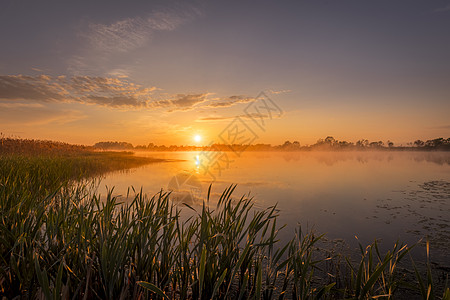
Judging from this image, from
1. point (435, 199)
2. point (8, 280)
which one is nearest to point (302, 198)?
point (435, 199)

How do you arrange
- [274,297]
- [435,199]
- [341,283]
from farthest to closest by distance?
[435,199] → [341,283] → [274,297]

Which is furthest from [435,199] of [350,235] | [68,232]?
[68,232]

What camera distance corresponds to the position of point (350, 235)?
8.21 metres

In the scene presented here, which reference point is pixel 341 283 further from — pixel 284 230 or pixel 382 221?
pixel 382 221

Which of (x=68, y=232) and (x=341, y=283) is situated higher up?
(x=68, y=232)

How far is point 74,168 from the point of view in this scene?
20.1m

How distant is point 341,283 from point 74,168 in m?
21.3

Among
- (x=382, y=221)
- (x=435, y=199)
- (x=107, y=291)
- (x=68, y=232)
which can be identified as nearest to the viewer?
(x=107, y=291)

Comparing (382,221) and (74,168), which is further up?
(74,168)

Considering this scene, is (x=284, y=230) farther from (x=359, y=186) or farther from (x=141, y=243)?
(x=359, y=186)

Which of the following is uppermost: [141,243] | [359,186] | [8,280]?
[141,243]

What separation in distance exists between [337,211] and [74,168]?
19.9m

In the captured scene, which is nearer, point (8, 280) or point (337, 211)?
point (8, 280)

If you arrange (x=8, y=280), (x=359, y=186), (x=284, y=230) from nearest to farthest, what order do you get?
(x=8, y=280) → (x=284, y=230) → (x=359, y=186)
